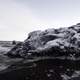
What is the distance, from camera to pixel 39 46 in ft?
136

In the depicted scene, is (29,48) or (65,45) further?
(29,48)

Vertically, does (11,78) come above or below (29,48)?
below

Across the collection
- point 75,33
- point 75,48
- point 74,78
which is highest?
point 75,33

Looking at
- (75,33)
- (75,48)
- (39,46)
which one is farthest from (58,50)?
(75,33)

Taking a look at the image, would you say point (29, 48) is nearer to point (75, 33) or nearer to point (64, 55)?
point (64, 55)

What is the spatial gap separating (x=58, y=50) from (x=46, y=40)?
8.09m

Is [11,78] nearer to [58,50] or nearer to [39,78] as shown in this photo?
[39,78]

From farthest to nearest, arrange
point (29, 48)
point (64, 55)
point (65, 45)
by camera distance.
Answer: point (29, 48) < point (65, 45) < point (64, 55)

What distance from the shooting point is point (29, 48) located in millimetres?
41375

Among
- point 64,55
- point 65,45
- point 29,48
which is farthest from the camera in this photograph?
point 29,48

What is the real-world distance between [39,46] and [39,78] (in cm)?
2679

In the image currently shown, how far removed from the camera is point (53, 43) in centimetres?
3834

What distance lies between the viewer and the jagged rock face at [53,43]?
121ft

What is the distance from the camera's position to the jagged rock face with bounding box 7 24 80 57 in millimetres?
36875
